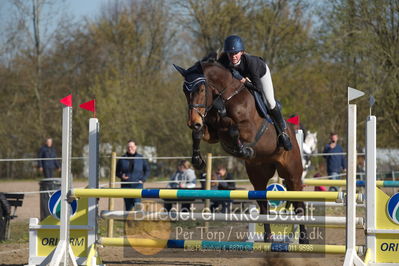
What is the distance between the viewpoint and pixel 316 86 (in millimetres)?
23766

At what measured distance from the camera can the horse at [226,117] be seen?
218 inches

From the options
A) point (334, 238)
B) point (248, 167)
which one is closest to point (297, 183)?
point (248, 167)

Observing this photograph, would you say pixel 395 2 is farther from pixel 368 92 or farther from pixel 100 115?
pixel 100 115

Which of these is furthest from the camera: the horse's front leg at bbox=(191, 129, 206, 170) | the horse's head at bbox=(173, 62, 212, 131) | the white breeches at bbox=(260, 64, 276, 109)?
the white breeches at bbox=(260, 64, 276, 109)

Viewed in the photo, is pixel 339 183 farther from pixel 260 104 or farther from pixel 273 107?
pixel 260 104

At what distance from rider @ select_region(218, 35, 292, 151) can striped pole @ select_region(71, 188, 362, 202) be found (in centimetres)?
135

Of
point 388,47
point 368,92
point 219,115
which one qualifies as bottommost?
point 219,115

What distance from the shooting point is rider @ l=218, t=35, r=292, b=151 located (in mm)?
6039

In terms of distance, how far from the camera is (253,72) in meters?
6.16

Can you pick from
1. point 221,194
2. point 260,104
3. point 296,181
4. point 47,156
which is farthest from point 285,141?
point 47,156

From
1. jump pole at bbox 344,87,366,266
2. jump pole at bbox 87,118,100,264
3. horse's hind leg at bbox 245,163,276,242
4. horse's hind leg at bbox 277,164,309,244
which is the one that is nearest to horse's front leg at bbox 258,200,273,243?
horse's hind leg at bbox 245,163,276,242

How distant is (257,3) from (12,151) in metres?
10.7

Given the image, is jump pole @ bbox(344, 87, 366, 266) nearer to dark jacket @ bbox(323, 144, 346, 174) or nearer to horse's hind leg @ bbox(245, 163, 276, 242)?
horse's hind leg @ bbox(245, 163, 276, 242)

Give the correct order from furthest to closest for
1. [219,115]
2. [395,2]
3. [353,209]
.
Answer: [395,2], [219,115], [353,209]
